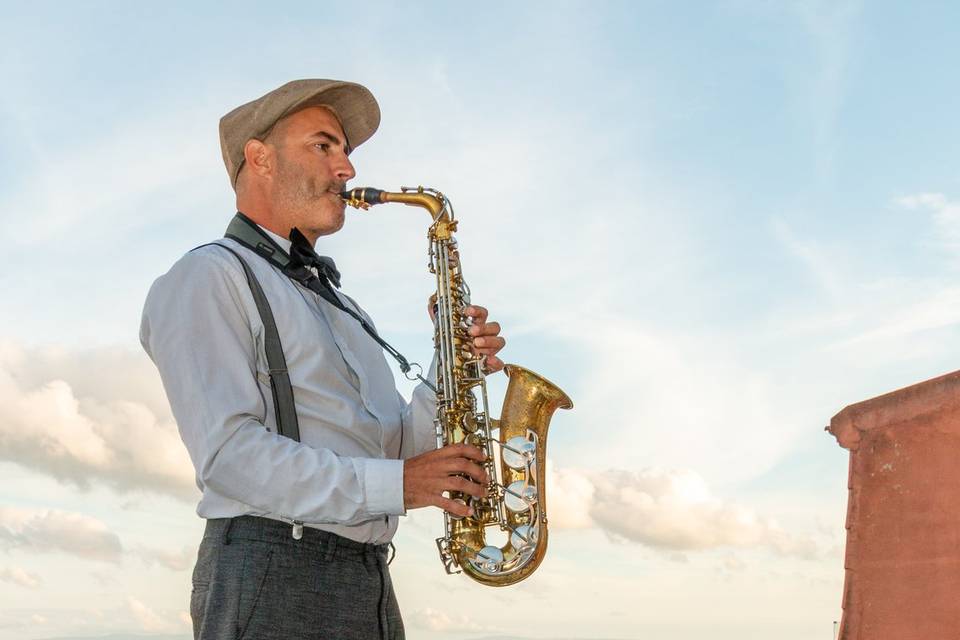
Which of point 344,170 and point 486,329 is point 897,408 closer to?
point 486,329

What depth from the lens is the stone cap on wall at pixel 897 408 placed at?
296cm

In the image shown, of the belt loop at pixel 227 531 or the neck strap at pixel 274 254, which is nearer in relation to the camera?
the belt loop at pixel 227 531

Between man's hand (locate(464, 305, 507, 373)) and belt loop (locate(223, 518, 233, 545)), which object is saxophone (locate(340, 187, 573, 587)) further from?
belt loop (locate(223, 518, 233, 545))

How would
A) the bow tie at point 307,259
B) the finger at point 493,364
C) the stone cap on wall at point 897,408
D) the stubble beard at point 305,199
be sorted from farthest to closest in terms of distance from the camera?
the finger at point 493,364, the stubble beard at point 305,199, the bow tie at point 307,259, the stone cap on wall at point 897,408

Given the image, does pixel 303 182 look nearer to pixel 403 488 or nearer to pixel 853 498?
pixel 403 488

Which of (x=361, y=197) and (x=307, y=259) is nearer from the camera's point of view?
(x=307, y=259)

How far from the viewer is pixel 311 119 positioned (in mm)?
4699

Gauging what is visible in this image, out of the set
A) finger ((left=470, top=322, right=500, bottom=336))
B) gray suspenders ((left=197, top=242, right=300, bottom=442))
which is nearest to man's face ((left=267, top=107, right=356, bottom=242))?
gray suspenders ((left=197, top=242, right=300, bottom=442))

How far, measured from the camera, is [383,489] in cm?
363

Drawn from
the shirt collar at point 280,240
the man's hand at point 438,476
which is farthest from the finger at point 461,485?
the shirt collar at point 280,240

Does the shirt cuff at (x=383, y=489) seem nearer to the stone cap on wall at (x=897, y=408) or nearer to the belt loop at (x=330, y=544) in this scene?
the belt loop at (x=330, y=544)

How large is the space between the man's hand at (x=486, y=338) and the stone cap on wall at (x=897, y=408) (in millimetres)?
1889

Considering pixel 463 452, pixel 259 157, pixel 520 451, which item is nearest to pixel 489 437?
pixel 520 451

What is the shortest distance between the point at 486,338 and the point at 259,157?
1.27 meters
